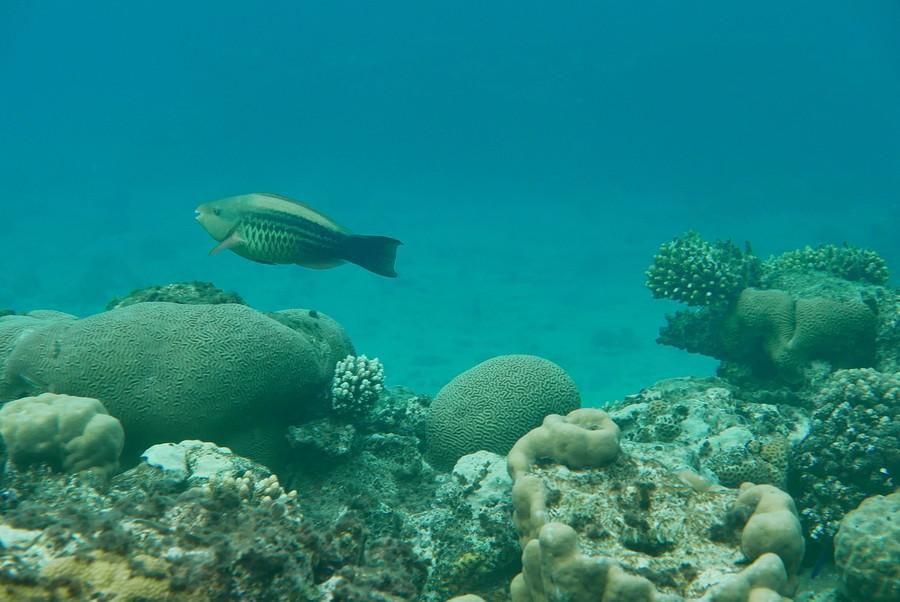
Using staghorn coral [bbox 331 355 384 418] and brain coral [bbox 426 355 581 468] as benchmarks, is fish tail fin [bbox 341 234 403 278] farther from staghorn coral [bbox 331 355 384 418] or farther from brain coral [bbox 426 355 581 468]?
brain coral [bbox 426 355 581 468]

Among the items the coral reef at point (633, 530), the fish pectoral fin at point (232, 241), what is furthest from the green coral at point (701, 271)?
the fish pectoral fin at point (232, 241)

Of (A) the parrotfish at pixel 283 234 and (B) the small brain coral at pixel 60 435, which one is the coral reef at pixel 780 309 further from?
(B) the small brain coral at pixel 60 435

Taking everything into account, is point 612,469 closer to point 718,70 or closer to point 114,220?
point 114,220

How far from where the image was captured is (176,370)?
450cm

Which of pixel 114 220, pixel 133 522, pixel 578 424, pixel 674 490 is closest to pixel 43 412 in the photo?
pixel 133 522

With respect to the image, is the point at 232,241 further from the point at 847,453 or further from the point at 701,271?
the point at 701,271

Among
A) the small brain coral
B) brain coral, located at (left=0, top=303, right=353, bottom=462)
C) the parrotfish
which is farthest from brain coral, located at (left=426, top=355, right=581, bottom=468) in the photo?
the small brain coral

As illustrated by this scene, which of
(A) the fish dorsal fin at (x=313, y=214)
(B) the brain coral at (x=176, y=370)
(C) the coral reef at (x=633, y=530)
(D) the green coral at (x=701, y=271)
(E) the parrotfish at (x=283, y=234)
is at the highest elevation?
(D) the green coral at (x=701, y=271)

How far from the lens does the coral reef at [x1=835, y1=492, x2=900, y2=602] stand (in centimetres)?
303

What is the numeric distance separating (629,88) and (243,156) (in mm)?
74925

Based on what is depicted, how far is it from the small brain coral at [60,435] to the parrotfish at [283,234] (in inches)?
76.6

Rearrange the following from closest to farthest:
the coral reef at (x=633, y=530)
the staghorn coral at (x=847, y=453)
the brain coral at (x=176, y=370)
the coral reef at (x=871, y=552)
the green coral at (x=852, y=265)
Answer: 1. the coral reef at (x=633, y=530)
2. the coral reef at (x=871, y=552)
3. the staghorn coral at (x=847, y=453)
4. the brain coral at (x=176, y=370)
5. the green coral at (x=852, y=265)

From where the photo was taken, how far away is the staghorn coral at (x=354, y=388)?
17.7 feet

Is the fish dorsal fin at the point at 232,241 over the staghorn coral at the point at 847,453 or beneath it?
over
